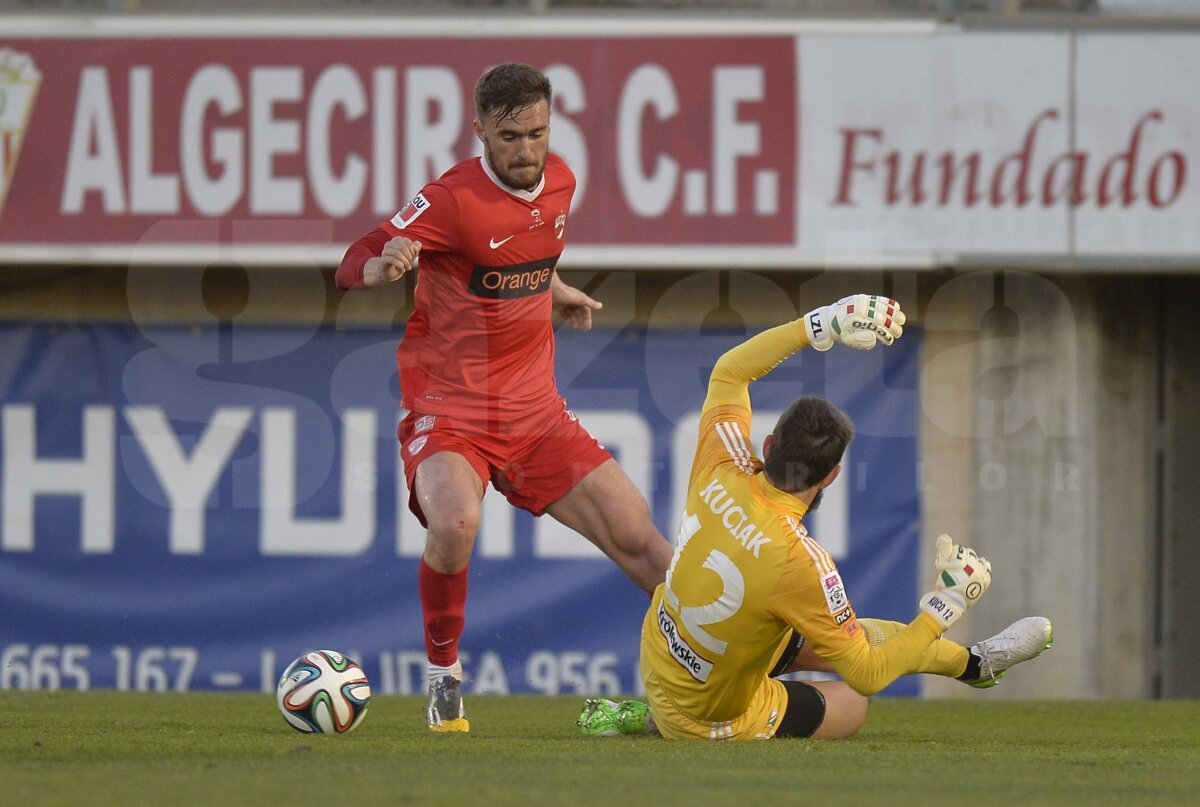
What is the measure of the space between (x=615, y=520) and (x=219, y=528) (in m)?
4.37

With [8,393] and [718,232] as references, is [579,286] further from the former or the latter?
[8,393]

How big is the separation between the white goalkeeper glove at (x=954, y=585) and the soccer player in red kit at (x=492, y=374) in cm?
118

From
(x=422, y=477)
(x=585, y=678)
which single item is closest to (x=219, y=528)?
(x=585, y=678)

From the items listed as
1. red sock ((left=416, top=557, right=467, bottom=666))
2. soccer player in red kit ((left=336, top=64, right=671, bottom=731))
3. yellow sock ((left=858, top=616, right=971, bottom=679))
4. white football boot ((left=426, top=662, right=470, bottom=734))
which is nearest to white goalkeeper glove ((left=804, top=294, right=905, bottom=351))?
yellow sock ((left=858, top=616, right=971, bottom=679))

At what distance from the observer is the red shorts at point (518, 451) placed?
5.87m

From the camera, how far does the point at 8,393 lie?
976 cm

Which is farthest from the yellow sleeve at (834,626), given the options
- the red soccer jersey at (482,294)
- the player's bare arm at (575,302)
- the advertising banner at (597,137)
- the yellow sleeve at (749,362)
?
the advertising banner at (597,137)

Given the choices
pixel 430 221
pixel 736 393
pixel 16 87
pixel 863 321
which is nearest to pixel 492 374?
pixel 430 221

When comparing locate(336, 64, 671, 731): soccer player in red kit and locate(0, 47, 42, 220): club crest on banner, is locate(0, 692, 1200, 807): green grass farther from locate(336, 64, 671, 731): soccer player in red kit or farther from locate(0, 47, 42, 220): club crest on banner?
locate(0, 47, 42, 220): club crest on banner

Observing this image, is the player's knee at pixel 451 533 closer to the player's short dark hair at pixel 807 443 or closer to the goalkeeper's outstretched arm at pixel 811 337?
the goalkeeper's outstretched arm at pixel 811 337

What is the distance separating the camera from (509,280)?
19.7ft

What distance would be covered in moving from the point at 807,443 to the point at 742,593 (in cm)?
49

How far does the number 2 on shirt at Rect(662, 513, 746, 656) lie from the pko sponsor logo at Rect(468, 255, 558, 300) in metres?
1.24

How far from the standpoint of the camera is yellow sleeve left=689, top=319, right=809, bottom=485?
17.5 ft
